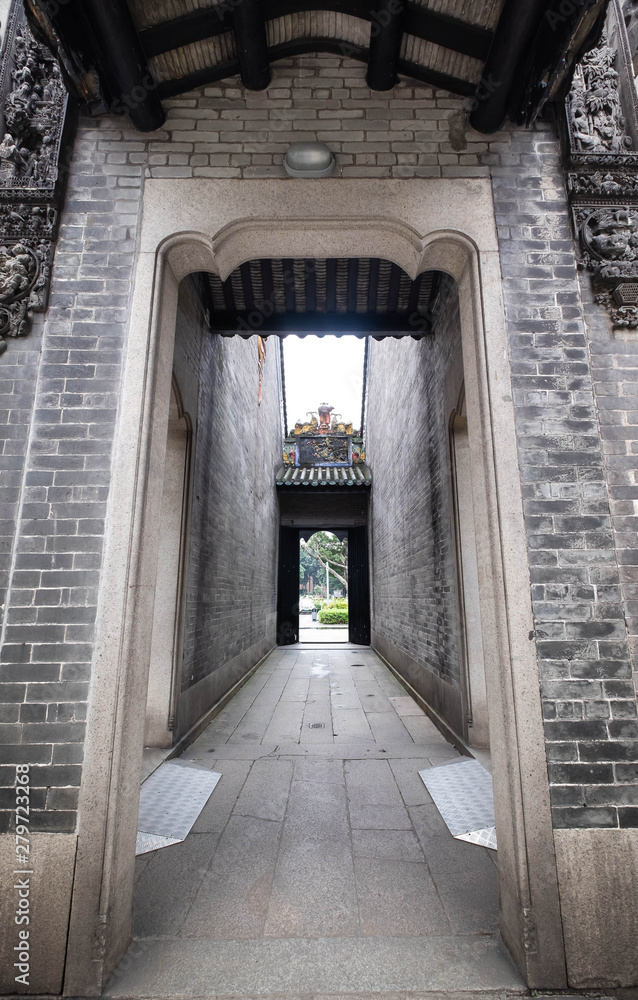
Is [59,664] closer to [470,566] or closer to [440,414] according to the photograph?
[470,566]

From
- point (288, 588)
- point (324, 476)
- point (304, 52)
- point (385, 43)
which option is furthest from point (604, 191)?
point (288, 588)

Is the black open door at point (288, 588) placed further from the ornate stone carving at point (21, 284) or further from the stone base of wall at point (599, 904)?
the stone base of wall at point (599, 904)

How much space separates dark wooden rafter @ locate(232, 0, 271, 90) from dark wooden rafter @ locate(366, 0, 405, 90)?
572 millimetres

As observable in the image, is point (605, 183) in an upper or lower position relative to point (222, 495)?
upper

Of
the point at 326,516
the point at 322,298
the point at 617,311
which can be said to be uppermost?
the point at 322,298

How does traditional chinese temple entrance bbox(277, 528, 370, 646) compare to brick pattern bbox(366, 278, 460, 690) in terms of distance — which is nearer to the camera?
brick pattern bbox(366, 278, 460, 690)

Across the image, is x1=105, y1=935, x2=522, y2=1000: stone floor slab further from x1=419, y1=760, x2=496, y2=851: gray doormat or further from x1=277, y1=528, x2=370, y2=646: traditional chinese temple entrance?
x1=277, y1=528, x2=370, y2=646: traditional chinese temple entrance

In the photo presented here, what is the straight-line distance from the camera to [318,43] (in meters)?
Result: 2.64

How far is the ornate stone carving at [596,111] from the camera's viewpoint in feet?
8.37

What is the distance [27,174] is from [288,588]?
10.9 metres

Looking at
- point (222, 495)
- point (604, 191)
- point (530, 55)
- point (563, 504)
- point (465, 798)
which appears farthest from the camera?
point (222, 495)

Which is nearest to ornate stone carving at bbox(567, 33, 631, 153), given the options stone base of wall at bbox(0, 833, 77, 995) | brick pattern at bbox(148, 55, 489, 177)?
brick pattern at bbox(148, 55, 489, 177)

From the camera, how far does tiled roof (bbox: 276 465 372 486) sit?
37.3ft

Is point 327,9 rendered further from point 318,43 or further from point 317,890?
point 317,890
